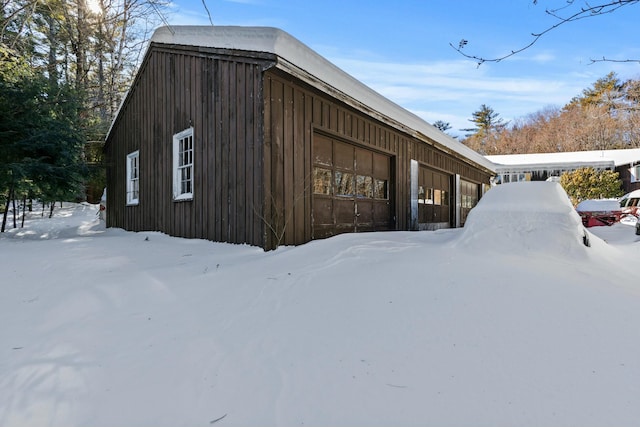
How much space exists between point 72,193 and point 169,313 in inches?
326

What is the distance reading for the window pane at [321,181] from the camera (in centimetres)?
601

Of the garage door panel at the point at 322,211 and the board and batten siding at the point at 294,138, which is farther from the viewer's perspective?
the garage door panel at the point at 322,211

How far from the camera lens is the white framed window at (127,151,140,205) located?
8.80 meters

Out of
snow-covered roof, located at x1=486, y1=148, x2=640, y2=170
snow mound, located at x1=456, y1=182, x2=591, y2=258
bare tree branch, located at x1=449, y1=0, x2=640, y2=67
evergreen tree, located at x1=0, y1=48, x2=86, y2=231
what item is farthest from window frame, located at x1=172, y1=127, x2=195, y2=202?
snow-covered roof, located at x1=486, y1=148, x2=640, y2=170

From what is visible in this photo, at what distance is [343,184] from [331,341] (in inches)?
191

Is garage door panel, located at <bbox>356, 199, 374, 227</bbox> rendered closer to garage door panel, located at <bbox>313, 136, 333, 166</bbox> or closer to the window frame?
garage door panel, located at <bbox>313, 136, 333, 166</bbox>

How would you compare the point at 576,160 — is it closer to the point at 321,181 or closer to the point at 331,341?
the point at 321,181

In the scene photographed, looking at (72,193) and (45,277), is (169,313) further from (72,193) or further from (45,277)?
(72,193)

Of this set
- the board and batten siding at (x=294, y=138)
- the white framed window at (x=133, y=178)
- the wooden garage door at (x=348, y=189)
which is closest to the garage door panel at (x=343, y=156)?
the wooden garage door at (x=348, y=189)

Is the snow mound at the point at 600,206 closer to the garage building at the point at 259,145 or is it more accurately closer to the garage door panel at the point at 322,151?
the garage building at the point at 259,145

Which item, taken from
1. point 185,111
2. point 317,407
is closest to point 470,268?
point 317,407

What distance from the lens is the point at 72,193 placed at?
8.84m

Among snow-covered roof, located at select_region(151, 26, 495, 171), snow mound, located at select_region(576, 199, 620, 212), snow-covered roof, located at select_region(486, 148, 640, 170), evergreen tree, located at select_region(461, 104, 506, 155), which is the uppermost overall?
evergreen tree, located at select_region(461, 104, 506, 155)

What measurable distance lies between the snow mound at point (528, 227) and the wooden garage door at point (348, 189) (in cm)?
254
